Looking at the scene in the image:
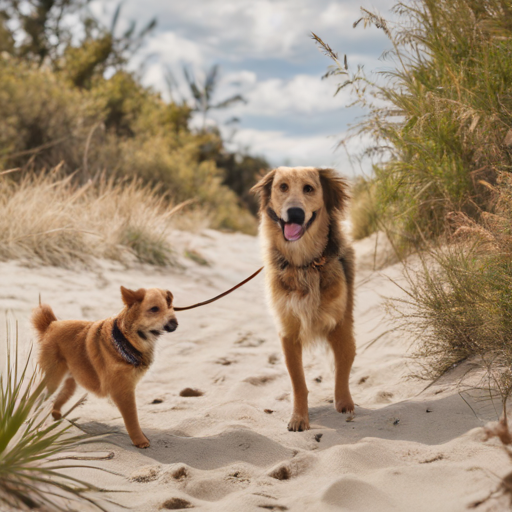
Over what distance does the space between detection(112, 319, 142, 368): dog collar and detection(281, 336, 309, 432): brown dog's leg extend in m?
1.09

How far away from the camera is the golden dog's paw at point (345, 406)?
356cm

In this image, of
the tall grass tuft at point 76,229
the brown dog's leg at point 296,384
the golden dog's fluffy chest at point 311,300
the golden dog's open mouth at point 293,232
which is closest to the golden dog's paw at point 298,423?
the brown dog's leg at point 296,384

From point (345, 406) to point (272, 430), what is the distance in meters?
0.58

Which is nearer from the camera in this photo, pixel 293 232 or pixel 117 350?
pixel 117 350

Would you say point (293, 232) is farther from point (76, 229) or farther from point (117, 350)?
point (76, 229)

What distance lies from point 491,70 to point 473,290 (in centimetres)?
210

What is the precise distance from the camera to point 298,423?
11.1 ft

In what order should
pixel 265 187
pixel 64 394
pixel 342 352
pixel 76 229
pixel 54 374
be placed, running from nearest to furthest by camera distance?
pixel 54 374 → pixel 64 394 → pixel 342 352 → pixel 265 187 → pixel 76 229

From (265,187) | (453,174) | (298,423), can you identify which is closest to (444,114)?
(453,174)

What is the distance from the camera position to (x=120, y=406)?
118 inches

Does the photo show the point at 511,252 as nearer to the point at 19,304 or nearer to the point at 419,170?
the point at 419,170

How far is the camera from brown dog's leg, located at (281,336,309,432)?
3.41 metres

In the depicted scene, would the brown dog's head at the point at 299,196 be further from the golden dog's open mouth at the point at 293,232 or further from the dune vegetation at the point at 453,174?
the dune vegetation at the point at 453,174

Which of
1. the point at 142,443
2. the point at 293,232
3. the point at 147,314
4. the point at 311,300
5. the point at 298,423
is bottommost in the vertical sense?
the point at 142,443
